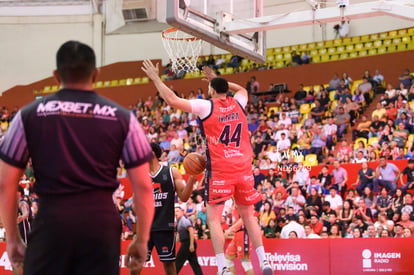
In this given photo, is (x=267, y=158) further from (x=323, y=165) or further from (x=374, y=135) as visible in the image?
(x=374, y=135)

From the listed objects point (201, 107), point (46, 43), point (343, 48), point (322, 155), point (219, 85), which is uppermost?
point (46, 43)

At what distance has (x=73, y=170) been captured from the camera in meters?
3.61

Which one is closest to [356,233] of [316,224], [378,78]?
[316,224]

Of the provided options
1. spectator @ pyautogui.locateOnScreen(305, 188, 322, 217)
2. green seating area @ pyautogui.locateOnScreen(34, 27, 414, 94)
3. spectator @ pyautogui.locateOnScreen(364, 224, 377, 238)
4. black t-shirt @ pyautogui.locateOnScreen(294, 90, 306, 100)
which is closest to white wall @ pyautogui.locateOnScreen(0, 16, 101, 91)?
green seating area @ pyautogui.locateOnScreen(34, 27, 414, 94)

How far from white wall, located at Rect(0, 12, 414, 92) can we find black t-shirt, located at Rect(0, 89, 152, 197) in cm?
2724

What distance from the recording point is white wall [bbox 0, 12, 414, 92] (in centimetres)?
3095

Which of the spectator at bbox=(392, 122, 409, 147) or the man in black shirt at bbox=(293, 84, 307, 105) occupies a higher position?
the man in black shirt at bbox=(293, 84, 307, 105)

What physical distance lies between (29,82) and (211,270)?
71.6 feet

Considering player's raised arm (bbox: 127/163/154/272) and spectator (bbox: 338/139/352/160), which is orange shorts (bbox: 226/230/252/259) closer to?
player's raised arm (bbox: 127/163/154/272)

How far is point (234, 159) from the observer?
7746 millimetres

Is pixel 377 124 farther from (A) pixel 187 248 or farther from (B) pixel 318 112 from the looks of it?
(A) pixel 187 248

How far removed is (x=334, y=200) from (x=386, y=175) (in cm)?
157

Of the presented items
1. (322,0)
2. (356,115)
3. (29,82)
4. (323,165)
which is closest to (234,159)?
(322,0)

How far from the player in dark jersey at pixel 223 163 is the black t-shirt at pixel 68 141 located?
3791 mm
